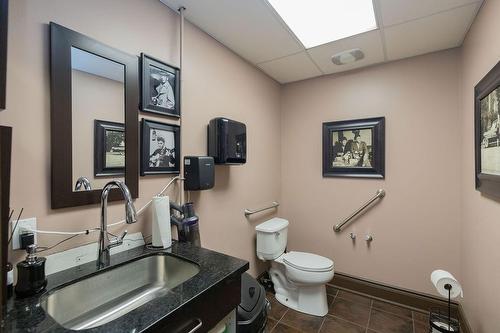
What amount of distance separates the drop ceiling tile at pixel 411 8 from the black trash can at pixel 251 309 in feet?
6.62

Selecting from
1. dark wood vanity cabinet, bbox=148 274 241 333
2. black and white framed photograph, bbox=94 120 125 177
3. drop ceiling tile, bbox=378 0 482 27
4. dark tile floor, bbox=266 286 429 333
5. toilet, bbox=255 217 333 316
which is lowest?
dark tile floor, bbox=266 286 429 333

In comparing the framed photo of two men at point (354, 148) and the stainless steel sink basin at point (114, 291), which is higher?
the framed photo of two men at point (354, 148)

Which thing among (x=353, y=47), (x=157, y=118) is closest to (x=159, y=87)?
(x=157, y=118)

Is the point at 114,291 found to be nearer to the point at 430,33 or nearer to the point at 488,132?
the point at 488,132

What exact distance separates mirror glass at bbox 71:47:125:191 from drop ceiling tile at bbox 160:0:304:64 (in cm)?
68

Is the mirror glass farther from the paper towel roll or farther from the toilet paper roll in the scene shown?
the toilet paper roll

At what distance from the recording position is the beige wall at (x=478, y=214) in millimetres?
1327

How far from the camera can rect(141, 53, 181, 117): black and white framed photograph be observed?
1435 millimetres

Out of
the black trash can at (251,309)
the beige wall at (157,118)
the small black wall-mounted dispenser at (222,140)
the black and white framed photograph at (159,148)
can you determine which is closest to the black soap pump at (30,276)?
the beige wall at (157,118)

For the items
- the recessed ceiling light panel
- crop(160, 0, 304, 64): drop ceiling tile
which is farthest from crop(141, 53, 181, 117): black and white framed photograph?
the recessed ceiling light panel

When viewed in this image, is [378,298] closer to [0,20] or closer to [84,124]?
[84,124]

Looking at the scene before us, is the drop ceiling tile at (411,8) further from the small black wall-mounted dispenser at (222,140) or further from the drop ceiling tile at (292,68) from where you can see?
the small black wall-mounted dispenser at (222,140)

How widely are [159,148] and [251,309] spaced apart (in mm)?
1143

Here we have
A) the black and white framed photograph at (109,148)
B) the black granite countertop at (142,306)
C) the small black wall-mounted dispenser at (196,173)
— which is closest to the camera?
the black granite countertop at (142,306)
